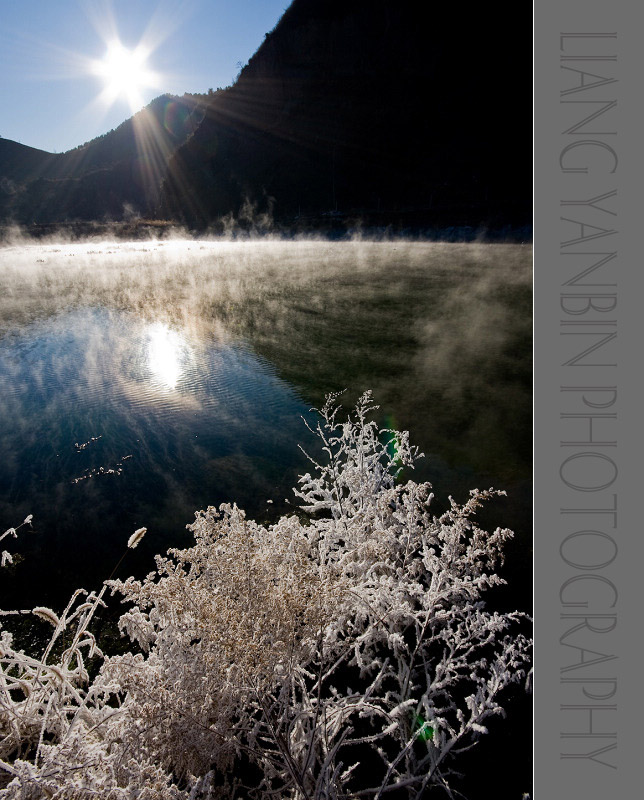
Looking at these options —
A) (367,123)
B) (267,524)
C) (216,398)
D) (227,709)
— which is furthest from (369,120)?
(227,709)

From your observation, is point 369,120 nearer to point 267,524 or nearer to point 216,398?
point 216,398

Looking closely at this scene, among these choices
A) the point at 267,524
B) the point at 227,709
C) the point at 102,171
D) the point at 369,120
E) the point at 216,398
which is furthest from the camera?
the point at 102,171

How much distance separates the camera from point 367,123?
4525cm

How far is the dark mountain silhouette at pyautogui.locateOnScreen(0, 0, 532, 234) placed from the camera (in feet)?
127

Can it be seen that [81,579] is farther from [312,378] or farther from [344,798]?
[312,378]

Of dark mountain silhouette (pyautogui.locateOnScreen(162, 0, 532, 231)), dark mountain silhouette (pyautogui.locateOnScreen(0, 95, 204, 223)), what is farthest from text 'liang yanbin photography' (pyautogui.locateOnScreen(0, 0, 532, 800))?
dark mountain silhouette (pyautogui.locateOnScreen(0, 95, 204, 223))

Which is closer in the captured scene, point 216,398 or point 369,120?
point 216,398

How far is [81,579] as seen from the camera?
3256 millimetres

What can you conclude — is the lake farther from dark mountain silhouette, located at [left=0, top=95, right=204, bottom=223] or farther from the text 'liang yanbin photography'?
dark mountain silhouette, located at [left=0, top=95, right=204, bottom=223]

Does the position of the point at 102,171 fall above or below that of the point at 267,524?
above

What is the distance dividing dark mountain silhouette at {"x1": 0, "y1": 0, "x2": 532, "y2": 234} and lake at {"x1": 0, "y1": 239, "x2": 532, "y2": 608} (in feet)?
76.4

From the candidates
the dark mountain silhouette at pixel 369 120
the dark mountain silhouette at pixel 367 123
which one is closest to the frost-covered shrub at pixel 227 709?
the dark mountain silhouette at pixel 367 123

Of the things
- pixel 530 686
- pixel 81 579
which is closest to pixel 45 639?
pixel 81 579

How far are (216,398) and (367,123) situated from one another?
1917 inches
